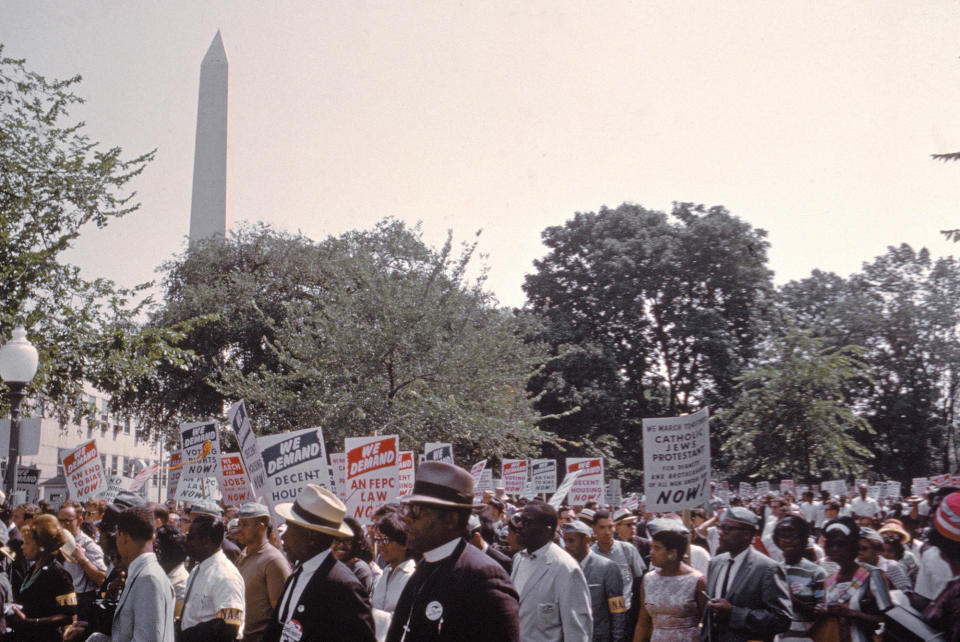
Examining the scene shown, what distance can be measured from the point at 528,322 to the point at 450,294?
21.3 ft

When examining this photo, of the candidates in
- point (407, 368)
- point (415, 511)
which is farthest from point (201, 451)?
point (407, 368)

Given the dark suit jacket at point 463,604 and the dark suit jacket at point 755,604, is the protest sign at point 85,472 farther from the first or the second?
the dark suit jacket at point 463,604

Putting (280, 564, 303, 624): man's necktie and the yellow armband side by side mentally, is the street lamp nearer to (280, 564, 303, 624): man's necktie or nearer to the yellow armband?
the yellow armband

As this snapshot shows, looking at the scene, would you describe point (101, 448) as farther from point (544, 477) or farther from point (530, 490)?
point (544, 477)

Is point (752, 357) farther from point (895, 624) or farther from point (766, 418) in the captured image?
point (895, 624)

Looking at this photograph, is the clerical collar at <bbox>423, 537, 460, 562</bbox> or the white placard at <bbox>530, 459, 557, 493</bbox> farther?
the white placard at <bbox>530, 459, 557, 493</bbox>

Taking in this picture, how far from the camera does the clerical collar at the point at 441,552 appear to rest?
3.82 meters

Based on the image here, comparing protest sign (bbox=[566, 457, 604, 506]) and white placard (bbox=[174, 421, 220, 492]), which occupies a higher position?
white placard (bbox=[174, 421, 220, 492])

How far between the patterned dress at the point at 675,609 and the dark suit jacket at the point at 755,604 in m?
0.11

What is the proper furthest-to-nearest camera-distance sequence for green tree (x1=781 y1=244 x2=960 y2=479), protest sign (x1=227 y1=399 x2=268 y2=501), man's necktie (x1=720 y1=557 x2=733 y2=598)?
green tree (x1=781 y1=244 x2=960 y2=479), protest sign (x1=227 y1=399 x2=268 y2=501), man's necktie (x1=720 y1=557 x2=733 y2=598)

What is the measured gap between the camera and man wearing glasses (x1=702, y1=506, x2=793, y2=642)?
6445 mm

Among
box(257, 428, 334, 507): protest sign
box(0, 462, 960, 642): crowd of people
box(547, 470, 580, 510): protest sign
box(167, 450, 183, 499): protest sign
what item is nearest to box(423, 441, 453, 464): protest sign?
box(547, 470, 580, 510): protest sign

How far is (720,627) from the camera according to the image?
Result: 6.62 m

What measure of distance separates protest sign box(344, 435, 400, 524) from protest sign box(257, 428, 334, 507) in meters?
0.69
